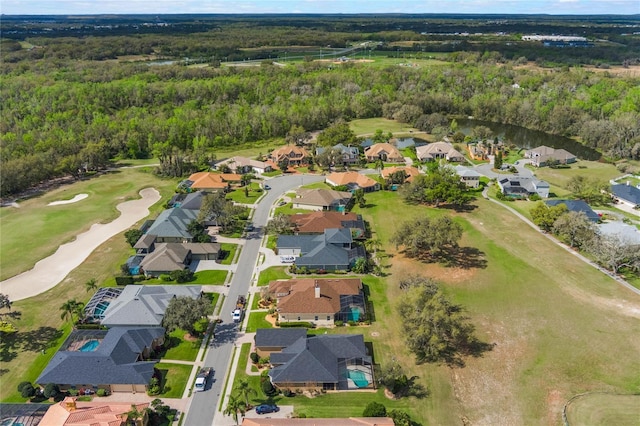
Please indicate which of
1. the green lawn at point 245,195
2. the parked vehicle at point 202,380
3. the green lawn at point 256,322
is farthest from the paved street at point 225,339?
the green lawn at point 245,195

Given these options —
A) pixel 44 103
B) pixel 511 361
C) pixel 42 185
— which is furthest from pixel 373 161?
pixel 44 103

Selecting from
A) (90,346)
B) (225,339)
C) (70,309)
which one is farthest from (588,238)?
(70,309)

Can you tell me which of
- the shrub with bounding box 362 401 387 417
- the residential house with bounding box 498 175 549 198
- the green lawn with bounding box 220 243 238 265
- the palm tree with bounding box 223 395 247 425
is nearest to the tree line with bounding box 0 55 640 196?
the residential house with bounding box 498 175 549 198

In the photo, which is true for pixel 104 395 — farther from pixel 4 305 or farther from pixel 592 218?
pixel 592 218

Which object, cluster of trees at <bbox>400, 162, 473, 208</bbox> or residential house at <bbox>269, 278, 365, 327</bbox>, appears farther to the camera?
cluster of trees at <bbox>400, 162, 473, 208</bbox>

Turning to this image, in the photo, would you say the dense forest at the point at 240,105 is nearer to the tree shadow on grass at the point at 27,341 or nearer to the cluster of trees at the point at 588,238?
the tree shadow on grass at the point at 27,341

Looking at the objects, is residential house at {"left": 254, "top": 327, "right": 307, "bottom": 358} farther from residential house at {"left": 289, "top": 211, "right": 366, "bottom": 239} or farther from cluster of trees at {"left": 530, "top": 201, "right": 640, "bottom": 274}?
cluster of trees at {"left": 530, "top": 201, "right": 640, "bottom": 274}
